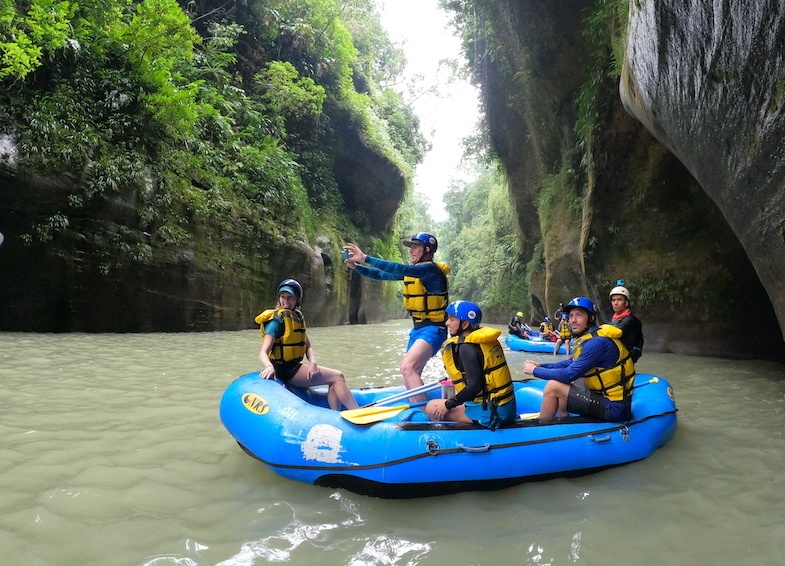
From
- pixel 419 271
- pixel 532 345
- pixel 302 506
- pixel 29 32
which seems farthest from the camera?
pixel 532 345

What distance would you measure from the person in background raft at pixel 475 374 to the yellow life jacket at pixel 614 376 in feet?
2.32

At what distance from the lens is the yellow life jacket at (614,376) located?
10.8 ft

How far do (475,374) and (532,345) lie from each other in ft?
24.7

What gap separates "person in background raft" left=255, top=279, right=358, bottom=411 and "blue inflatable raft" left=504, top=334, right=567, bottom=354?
6.96 meters

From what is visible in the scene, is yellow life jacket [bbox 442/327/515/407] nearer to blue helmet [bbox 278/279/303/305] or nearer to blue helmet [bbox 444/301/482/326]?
blue helmet [bbox 444/301/482/326]

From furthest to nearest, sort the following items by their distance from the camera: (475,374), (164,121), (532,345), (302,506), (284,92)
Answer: (284,92) → (164,121) → (532,345) → (475,374) → (302,506)

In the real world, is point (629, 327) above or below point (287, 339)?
above

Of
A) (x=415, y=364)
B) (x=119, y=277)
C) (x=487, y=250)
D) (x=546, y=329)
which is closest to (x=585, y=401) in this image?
(x=415, y=364)

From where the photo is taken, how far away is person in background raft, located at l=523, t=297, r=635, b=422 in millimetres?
3248

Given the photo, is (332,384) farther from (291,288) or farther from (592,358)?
(592,358)

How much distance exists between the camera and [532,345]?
1001 cm

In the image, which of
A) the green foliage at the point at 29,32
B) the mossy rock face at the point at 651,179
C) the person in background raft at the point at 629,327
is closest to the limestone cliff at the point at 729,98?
the mossy rock face at the point at 651,179

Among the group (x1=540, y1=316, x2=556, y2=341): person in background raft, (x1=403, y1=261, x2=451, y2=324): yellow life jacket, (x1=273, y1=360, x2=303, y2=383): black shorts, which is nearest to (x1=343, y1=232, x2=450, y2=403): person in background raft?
(x1=403, y1=261, x2=451, y2=324): yellow life jacket

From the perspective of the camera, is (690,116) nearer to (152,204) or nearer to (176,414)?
(176,414)
